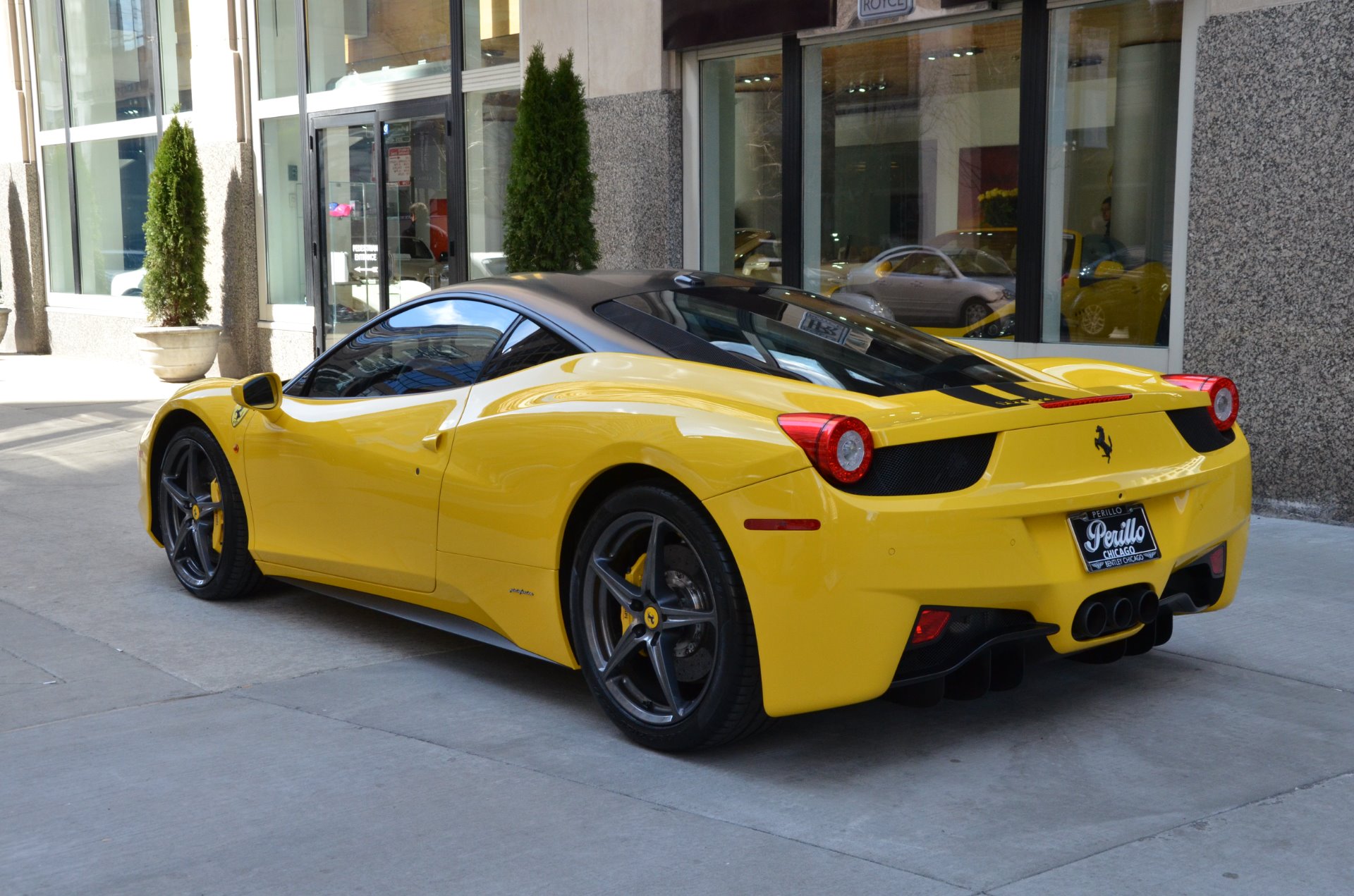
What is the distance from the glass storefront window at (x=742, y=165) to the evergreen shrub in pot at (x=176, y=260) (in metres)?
6.87

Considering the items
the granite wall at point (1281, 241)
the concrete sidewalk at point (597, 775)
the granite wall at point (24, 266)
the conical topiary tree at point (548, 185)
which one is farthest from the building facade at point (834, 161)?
the concrete sidewalk at point (597, 775)

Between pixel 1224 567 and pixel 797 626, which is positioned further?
pixel 1224 567

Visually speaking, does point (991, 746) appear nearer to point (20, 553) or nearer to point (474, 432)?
point (474, 432)

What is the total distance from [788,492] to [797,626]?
1.11 feet

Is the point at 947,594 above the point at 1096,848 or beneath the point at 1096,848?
above

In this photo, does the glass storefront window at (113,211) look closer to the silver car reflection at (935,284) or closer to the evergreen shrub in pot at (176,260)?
the evergreen shrub in pot at (176,260)

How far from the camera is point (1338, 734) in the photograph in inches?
159

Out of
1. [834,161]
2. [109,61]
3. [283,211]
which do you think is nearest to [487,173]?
[283,211]

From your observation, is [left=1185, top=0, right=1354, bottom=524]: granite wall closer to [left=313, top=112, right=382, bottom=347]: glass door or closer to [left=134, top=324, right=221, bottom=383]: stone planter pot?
[left=313, top=112, right=382, bottom=347]: glass door

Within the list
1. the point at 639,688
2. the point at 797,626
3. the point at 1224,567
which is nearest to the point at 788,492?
the point at 797,626

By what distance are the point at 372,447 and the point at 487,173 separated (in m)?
8.55

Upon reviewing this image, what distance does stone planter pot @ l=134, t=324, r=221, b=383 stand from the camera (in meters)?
15.0

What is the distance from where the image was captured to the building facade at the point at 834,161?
7391 mm

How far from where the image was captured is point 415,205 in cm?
1361
